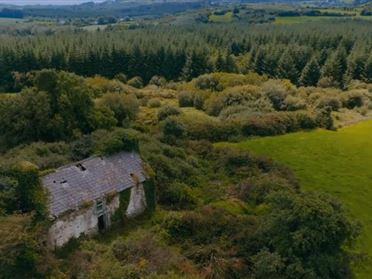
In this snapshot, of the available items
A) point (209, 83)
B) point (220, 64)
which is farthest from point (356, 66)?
point (209, 83)

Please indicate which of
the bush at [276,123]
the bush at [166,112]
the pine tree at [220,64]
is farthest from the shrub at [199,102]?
the pine tree at [220,64]

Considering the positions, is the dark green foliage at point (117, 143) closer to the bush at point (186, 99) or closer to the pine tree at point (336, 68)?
the bush at point (186, 99)

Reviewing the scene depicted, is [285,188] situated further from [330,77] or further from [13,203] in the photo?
[330,77]

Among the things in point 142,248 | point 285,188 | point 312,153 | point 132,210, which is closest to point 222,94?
point 312,153

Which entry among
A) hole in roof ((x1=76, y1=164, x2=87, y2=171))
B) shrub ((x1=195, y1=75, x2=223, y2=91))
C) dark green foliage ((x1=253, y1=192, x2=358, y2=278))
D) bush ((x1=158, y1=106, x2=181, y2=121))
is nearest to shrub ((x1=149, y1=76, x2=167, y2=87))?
shrub ((x1=195, y1=75, x2=223, y2=91))

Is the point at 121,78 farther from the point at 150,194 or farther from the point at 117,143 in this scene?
the point at 150,194

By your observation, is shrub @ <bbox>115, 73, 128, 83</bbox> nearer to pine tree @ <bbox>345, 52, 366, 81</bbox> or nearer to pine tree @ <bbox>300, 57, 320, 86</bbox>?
pine tree @ <bbox>300, 57, 320, 86</bbox>
